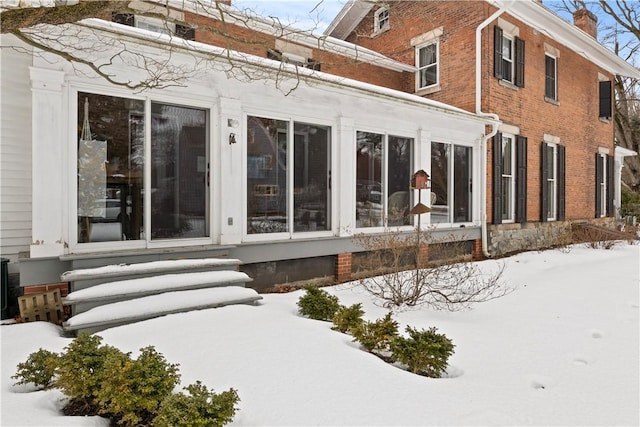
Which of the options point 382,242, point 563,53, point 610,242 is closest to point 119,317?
point 382,242

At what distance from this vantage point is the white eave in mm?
10250

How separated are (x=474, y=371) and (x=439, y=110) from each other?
250 inches

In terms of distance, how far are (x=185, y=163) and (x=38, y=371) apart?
3.23 meters

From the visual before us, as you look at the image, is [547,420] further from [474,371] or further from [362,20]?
[362,20]

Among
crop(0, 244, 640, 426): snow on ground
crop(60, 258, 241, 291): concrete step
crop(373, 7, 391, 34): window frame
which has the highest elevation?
crop(373, 7, 391, 34): window frame

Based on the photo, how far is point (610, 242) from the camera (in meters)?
11.0

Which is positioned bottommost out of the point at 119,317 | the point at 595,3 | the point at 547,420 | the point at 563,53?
the point at 547,420

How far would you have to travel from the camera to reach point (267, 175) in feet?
20.8

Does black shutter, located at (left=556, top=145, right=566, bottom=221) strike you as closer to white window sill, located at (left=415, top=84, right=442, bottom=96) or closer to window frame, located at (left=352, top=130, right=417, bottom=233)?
white window sill, located at (left=415, top=84, right=442, bottom=96)

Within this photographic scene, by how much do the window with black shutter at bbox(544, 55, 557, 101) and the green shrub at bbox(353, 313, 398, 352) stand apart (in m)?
11.3

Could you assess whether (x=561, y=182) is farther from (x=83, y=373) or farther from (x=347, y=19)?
(x=83, y=373)

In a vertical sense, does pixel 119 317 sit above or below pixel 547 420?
above

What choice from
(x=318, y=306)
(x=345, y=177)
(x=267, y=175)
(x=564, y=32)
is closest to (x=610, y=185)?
(x=564, y=32)

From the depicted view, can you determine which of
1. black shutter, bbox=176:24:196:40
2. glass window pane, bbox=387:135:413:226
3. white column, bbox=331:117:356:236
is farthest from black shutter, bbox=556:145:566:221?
black shutter, bbox=176:24:196:40
